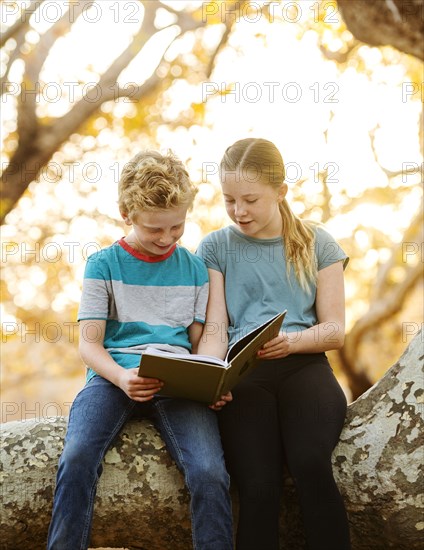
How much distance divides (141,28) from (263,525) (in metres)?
5.42

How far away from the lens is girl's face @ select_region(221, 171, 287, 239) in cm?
250

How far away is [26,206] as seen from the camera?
778 cm

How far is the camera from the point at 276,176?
8.52ft

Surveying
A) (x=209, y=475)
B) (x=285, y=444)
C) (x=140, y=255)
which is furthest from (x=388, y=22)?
(x=209, y=475)

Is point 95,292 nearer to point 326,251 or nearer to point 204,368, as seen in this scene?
point 204,368

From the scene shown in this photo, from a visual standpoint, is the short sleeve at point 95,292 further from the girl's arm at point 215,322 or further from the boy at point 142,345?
the girl's arm at point 215,322

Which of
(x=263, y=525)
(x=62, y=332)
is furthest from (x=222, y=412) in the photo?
(x=62, y=332)

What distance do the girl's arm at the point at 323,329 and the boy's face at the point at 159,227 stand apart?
0.53 m

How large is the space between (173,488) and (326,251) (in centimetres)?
110

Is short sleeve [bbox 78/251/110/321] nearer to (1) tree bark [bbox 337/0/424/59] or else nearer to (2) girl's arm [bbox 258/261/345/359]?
(2) girl's arm [bbox 258/261/345/359]

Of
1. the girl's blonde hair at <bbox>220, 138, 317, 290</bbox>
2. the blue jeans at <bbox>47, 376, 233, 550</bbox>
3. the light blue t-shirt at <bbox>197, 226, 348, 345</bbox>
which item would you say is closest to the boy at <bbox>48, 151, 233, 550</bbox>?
the blue jeans at <bbox>47, 376, 233, 550</bbox>

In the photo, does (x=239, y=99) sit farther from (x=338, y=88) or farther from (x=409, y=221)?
(x=409, y=221)

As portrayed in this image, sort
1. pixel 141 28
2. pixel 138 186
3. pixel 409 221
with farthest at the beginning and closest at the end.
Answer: pixel 409 221 → pixel 141 28 → pixel 138 186

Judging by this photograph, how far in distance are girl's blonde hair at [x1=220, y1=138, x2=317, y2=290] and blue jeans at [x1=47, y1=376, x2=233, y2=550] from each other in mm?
715
